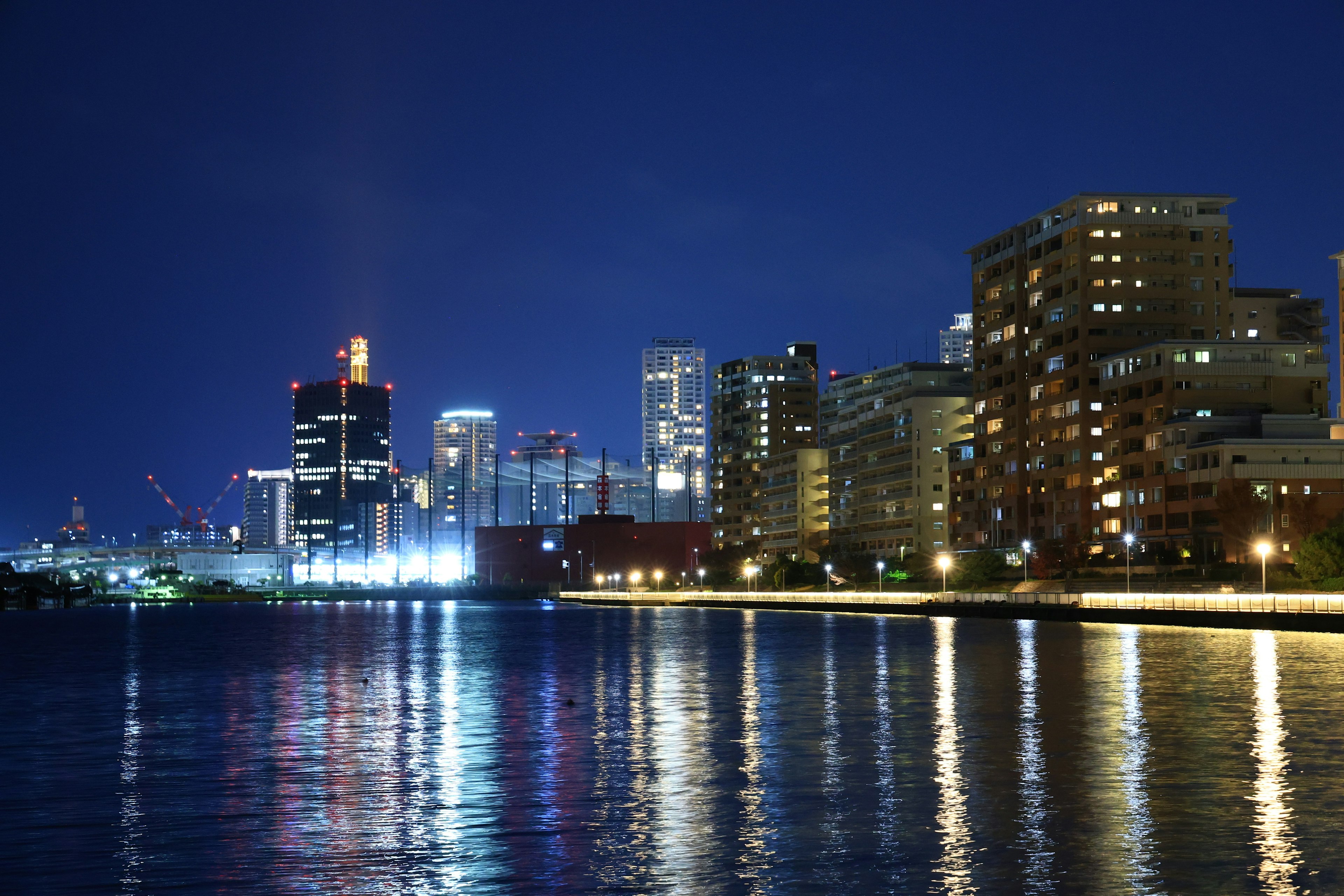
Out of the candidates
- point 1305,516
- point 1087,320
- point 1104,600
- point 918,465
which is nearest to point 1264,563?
point 1104,600

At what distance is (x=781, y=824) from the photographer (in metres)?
21.4

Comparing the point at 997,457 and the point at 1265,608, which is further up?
the point at 997,457

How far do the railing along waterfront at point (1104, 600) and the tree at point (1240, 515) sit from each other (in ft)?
31.8

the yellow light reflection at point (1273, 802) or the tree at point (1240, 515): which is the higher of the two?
the tree at point (1240, 515)

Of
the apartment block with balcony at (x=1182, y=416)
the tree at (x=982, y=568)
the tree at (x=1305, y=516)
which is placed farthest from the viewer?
the tree at (x=982, y=568)

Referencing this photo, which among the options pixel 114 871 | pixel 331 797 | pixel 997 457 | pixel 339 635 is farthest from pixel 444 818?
pixel 997 457

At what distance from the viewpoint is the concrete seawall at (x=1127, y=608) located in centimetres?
8012

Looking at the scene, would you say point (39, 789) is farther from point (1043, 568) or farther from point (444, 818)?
point (1043, 568)

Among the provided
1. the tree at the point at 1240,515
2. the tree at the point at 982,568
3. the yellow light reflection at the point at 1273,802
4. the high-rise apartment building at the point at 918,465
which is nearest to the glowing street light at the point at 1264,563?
the tree at the point at 1240,515

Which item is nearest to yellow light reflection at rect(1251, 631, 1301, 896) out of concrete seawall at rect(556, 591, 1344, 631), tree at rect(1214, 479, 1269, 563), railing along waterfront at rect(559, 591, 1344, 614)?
concrete seawall at rect(556, 591, 1344, 631)

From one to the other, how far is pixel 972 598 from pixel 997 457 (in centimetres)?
3420

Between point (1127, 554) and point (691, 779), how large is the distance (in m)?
88.8

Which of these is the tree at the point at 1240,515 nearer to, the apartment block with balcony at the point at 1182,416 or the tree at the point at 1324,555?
the apartment block with balcony at the point at 1182,416

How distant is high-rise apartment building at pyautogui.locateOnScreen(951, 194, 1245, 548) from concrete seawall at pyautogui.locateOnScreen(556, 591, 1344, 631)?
1683 cm
